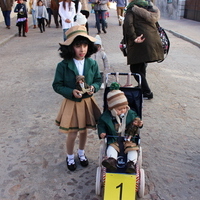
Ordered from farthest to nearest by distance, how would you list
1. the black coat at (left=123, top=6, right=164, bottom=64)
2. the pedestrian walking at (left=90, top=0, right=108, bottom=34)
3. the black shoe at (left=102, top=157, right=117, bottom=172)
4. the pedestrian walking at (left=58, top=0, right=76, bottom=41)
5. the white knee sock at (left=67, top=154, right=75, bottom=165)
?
1. the pedestrian walking at (left=90, top=0, right=108, bottom=34)
2. the pedestrian walking at (left=58, top=0, right=76, bottom=41)
3. the black coat at (left=123, top=6, right=164, bottom=64)
4. the white knee sock at (left=67, top=154, right=75, bottom=165)
5. the black shoe at (left=102, top=157, right=117, bottom=172)

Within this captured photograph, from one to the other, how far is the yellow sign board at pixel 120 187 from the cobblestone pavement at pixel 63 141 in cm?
29

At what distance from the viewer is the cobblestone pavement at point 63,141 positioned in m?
3.12

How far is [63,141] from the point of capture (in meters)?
4.06

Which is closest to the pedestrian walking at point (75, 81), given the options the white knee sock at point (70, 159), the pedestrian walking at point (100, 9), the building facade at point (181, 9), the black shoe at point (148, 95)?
the white knee sock at point (70, 159)

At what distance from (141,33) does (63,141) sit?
7.45 ft

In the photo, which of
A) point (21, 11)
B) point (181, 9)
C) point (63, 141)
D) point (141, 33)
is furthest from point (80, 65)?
point (181, 9)

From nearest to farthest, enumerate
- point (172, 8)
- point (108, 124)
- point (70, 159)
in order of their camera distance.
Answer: point (108, 124) < point (70, 159) < point (172, 8)

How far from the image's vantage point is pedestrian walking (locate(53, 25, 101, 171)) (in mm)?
2984

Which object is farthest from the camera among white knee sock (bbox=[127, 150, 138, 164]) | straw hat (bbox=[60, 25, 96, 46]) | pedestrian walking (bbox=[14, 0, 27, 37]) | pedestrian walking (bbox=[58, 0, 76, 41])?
pedestrian walking (bbox=[14, 0, 27, 37])

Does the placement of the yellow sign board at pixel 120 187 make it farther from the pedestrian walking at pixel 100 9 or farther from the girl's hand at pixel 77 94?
the pedestrian walking at pixel 100 9

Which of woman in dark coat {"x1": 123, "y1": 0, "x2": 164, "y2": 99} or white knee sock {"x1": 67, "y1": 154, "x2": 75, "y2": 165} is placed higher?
woman in dark coat {"x1": 123, "y1": 0, "x2": 164, "y2": 99}

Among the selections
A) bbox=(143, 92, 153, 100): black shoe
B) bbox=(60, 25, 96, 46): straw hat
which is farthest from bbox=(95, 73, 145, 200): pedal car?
bbox=(143, 92, 153, 100): black shoe

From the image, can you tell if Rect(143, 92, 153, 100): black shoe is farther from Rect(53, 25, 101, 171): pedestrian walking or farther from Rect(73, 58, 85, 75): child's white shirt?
Rect(73, 58, 85, 75): child's white shirt

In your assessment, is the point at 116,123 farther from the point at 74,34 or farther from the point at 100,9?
the point at 100,9
